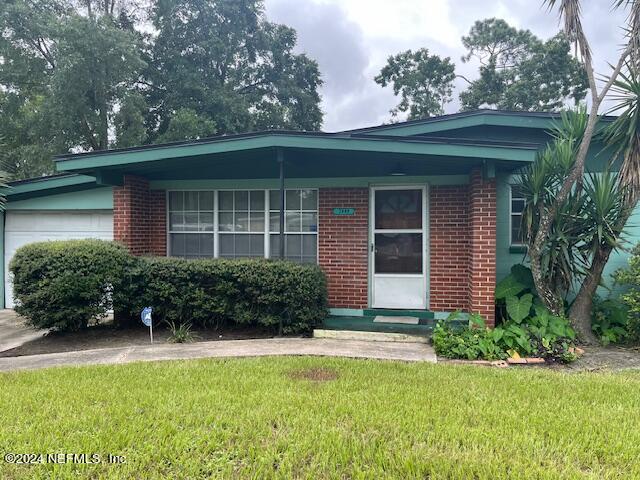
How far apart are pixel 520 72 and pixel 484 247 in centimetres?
2440

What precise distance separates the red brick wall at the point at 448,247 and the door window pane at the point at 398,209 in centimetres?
24

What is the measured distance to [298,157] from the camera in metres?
7.44

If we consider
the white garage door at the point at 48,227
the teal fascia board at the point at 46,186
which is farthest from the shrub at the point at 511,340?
the teal fascia board at the point at 46,186

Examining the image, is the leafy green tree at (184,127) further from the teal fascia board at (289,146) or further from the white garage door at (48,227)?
the teal fascia board at (289,146)

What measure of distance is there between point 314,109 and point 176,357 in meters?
22.4

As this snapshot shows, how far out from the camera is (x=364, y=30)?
25219mm

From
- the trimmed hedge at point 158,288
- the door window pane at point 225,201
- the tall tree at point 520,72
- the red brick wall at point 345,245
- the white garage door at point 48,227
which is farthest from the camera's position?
the tall tree at point 520,72

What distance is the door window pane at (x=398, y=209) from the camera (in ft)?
24.5

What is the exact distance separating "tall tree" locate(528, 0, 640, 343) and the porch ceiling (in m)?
0.81

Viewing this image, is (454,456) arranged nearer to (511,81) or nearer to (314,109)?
(314,109)

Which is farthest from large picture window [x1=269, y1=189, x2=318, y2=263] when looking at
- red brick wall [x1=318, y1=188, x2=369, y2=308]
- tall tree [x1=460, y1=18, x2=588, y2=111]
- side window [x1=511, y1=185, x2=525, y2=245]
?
tall tree [x1=460, y1=18, x2=588, y2=111]

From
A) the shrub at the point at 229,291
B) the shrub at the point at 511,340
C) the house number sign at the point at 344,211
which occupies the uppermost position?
the house number sign at the point at 344,211

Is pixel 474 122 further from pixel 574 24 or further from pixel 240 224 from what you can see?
pixel 240 224

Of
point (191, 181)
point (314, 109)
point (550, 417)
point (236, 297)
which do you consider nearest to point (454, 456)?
point (550, 417)
